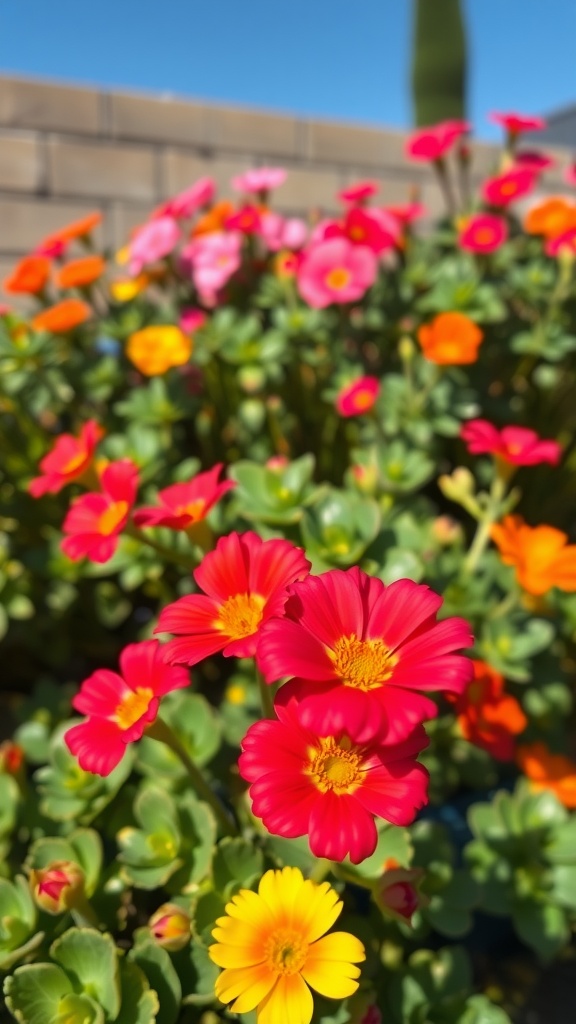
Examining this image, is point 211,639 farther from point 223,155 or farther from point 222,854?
point 223,155

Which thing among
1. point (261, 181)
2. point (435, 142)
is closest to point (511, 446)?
point (435, 142)

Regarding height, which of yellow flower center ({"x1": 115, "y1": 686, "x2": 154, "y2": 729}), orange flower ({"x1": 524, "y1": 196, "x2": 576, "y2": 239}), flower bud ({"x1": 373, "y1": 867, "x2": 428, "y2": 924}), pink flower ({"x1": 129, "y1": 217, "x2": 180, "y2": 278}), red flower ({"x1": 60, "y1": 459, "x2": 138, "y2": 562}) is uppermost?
orange flower ({"x1": 524, "y1": 196, "x2": 576, "y2": 239})

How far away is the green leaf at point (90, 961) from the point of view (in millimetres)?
513

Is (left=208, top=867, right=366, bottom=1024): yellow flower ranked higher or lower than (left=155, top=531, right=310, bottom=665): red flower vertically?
lower

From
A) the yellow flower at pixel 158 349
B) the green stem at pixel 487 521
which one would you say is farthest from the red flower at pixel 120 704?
the yellow flower at pixel 158 349

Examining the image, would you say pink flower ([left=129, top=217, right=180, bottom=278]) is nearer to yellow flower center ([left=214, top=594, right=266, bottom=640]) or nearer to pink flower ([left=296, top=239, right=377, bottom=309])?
pink flower ([left=296, top=239, right=377, bottom=309])

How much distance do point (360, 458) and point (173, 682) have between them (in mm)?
603

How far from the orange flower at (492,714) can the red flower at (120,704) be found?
0.36 m

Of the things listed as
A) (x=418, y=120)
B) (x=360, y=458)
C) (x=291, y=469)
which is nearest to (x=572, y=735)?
(x=360, y=458)

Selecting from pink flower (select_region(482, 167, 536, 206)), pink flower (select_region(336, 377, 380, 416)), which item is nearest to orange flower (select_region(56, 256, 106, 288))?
pink flower (select_region(336, 377, 380, 416))

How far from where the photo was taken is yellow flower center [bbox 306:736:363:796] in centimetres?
41

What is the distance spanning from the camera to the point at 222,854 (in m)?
0.56

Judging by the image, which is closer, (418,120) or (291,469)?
(291,469)

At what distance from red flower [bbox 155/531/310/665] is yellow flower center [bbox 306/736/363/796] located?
75mm
